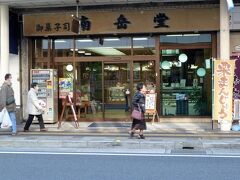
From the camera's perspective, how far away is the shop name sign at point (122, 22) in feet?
54.6

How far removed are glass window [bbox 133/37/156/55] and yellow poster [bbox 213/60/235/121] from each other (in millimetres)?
3716

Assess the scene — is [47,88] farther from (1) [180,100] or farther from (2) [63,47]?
(1) [180,100]

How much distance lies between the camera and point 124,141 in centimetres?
1305

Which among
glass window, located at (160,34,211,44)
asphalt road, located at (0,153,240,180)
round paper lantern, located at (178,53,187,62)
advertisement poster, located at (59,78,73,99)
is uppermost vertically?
glass window, located at (160,34,211,44)

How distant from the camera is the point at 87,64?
18203 millimetres

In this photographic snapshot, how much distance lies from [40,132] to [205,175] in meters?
7.59

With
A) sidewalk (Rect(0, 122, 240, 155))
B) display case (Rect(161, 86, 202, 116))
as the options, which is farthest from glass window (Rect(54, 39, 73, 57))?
display case (Rect(161, 86, 202, 116))

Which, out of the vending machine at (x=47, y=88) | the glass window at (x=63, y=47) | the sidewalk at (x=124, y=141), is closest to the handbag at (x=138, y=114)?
the sidewalk at (x=124, y=141)

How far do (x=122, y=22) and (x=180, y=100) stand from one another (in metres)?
3.82

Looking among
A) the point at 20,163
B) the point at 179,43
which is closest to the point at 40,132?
the point at 20,163

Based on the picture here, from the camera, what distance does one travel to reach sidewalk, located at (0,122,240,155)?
1241cm

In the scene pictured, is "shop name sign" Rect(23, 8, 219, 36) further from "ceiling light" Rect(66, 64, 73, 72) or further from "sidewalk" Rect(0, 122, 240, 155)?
"sidewalk" Rect(0, 122, 240, 155)

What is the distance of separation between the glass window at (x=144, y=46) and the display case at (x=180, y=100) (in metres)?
1.61

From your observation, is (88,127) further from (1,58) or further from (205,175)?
(205,175)
